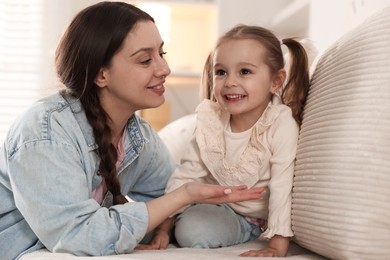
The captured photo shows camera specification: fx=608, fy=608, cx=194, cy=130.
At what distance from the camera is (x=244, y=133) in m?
1.43

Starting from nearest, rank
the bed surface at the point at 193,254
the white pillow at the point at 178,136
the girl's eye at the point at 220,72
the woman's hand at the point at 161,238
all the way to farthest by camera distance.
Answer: the bed surface at the point at 193,254 < the woman's hand at the point at 161,238 < the girl's eye at the point at 220,72 < the white pillow at the point at 178,136

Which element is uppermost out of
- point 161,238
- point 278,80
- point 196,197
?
point 278,80

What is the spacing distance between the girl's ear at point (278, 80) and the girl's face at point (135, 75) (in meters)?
0.27

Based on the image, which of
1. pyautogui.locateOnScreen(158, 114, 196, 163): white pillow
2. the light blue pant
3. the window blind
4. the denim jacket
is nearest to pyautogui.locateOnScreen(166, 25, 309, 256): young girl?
the light blue pant

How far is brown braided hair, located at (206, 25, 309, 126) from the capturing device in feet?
4.60

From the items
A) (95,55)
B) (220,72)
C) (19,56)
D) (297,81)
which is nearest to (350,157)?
(297,81)

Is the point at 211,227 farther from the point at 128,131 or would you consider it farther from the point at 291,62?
the point at 291,62

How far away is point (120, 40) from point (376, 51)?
1.82 feet

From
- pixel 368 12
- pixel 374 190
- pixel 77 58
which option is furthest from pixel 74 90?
pixel 368 12

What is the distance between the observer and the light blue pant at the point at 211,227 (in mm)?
1376

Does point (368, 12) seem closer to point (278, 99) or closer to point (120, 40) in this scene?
point (278, 99)

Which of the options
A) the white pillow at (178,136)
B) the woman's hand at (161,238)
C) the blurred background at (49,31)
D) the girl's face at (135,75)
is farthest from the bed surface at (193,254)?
the blurred background at (49,31)

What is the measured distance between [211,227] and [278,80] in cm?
39

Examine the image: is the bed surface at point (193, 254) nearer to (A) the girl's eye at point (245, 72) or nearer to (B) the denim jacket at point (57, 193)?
(B) the denim jacket at point (57, 193)
